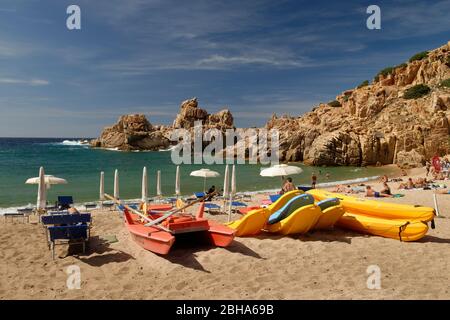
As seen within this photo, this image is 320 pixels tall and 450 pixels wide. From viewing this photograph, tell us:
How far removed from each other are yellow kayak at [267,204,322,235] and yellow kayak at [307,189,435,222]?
6.48 feet

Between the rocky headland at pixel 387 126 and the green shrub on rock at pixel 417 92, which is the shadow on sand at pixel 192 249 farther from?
the green shrub on rock at pixel 417 92

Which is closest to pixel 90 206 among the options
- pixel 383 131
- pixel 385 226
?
pixel 385 226

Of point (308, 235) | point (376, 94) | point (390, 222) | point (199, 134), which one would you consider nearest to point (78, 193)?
point (308, 235)

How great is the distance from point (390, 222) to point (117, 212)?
10.7 m

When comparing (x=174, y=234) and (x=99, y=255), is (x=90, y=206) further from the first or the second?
(x=174, y=234)

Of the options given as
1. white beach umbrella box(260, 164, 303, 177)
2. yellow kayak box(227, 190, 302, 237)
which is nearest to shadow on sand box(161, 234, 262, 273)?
yellow kayak box(227, 190, 302, 237)

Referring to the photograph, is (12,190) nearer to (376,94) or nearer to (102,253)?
(102,253)

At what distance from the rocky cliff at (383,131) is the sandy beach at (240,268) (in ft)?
112

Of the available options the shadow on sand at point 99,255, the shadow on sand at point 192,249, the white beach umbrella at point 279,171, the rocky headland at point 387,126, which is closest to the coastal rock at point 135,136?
the rocky headland at point 387,126

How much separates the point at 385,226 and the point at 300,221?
8.07ft

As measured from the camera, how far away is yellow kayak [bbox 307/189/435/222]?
948 cm

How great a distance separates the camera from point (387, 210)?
397 inches

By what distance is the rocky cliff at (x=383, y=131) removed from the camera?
39156 mm

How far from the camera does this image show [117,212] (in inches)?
579
